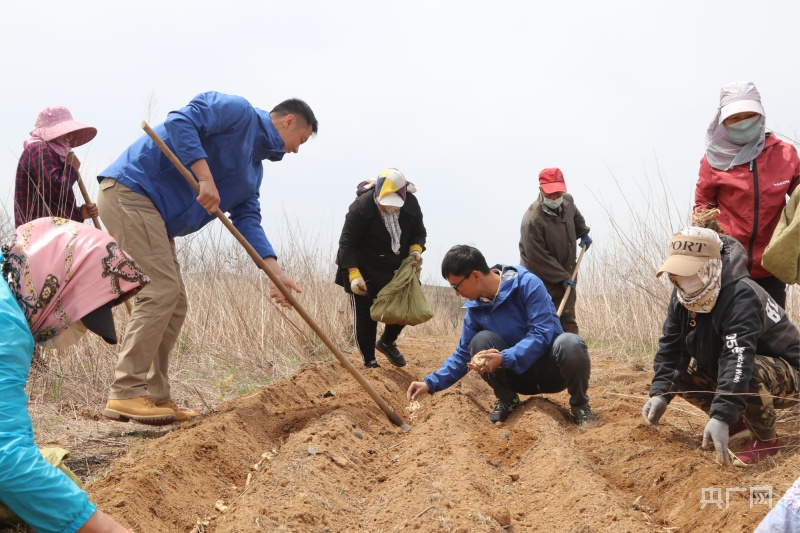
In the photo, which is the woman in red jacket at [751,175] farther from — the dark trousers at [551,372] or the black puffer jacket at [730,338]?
the dark trousers at [551,372]

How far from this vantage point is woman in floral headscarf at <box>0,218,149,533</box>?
6.47 feet

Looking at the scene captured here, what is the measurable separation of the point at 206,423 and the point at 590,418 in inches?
86.5

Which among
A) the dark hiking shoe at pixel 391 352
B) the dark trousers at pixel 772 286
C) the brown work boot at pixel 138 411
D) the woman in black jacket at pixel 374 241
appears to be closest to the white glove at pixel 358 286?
the woman in black jacket at pixel 374 241

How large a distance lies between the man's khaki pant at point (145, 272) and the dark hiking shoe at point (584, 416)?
94.5 inches

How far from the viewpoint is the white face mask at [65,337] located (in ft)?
7.74

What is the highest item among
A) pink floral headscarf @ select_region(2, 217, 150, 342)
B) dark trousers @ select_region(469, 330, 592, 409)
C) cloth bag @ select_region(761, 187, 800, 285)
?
pink floral headscarf @ select_region(2, 217, 150, 342)

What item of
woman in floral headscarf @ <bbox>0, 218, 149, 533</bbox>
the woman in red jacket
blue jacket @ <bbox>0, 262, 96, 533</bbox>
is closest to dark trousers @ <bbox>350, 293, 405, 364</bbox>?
the woman in red jacket

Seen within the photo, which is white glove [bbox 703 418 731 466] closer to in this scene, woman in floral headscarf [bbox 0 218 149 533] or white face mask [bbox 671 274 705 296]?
white face mask [bbox 671 274 705 296]

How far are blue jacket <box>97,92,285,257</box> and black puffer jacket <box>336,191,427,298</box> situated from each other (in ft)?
5.59

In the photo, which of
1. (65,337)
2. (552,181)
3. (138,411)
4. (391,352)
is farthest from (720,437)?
(391,352)

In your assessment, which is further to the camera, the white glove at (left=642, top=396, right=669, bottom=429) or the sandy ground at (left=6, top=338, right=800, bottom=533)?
the white glove at (left=642, top=396, right=669, bottom=429)

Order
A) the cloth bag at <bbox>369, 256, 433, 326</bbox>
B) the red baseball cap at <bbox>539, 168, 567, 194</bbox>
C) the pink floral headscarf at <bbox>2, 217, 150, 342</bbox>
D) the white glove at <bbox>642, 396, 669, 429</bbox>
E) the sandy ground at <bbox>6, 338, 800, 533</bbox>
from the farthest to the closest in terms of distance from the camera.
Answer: the red baseball cap at <bbox>539, 168, 567, 194</bbox> < the cloth bag at <bbox>369, 256, 433, 326</bbox> < the white glove at <bbox>642, 396, 669, 429</bbox> < the sandy ground at <bbox>6, 338, 800, 533</bbox> < the pink floral headscarf at <bbox>2, 217, 150, 342</bbox>

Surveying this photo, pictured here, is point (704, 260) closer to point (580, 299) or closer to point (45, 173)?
point (45, 173)

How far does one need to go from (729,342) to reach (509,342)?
5.02 ft
